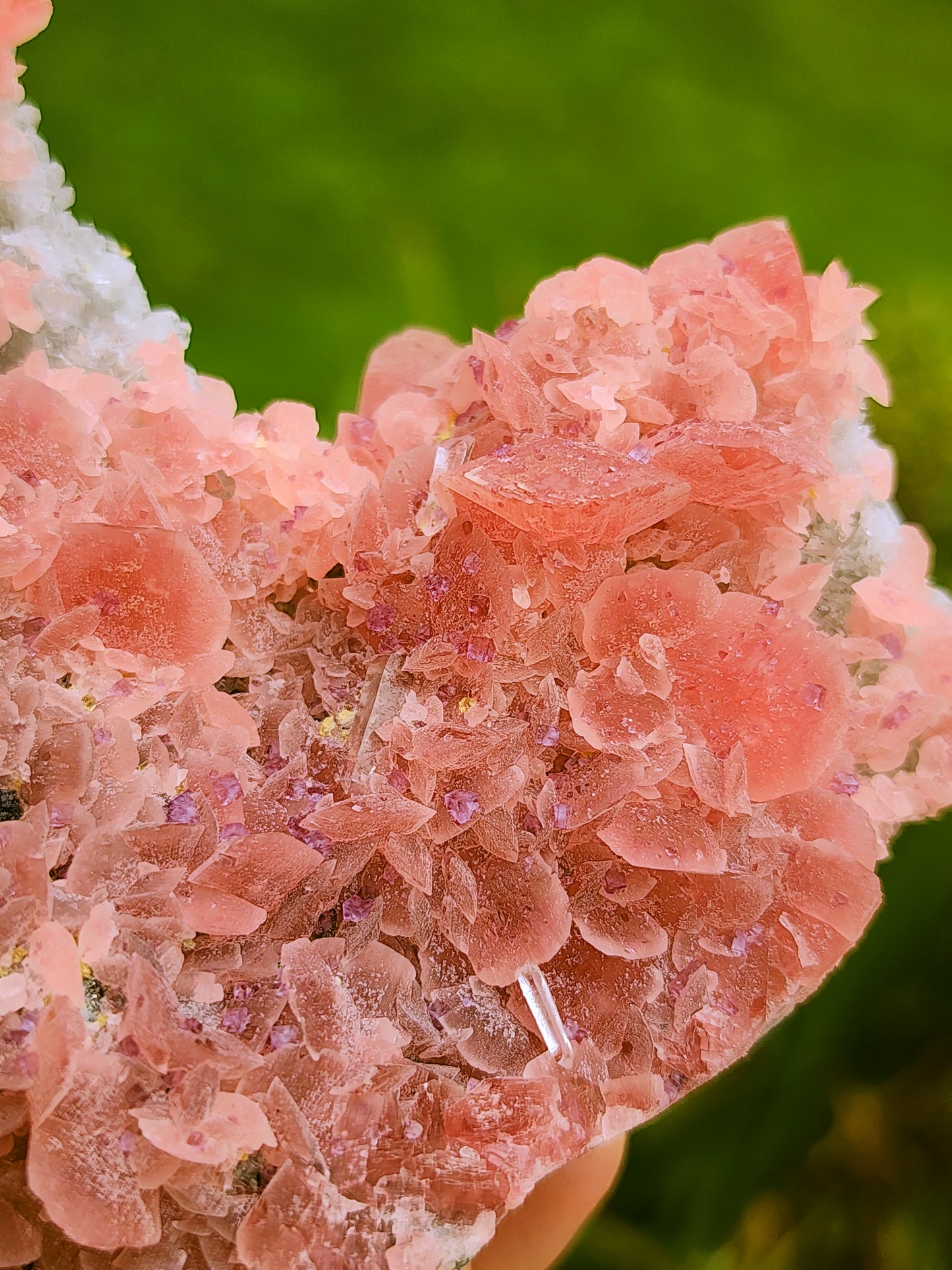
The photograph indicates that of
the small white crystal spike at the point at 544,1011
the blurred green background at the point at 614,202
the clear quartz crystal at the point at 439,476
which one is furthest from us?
the blurred green background at the point at 614,202

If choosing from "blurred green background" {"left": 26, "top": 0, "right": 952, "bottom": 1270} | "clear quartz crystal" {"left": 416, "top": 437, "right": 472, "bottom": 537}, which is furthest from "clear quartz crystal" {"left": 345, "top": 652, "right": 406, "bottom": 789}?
"blurred green background" {"left": 26, "top": 0, "right": 952, "bottom": 1270}

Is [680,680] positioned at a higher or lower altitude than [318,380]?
lower

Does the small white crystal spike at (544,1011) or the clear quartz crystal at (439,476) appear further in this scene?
the clear quartz crystal at (439,476)

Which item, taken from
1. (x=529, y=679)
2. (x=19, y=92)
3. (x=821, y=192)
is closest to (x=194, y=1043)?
(x=529, y=679)

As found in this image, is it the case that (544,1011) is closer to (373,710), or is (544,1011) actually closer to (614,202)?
(373,710)

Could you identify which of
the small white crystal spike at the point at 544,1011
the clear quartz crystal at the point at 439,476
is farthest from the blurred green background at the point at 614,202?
the small white crystal spike at the point at 544,1011

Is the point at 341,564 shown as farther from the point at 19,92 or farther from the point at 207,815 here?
the point at 19,92

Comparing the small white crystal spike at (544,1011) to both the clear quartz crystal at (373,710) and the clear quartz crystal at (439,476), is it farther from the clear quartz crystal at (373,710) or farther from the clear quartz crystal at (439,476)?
the clear quartz crystal at (439,476)
